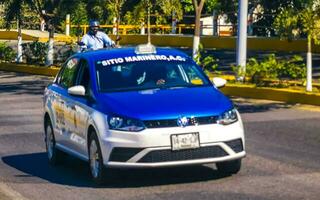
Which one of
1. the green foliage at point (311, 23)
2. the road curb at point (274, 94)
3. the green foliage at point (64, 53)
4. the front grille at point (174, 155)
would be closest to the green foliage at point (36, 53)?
the green foliage at point (64, 53)

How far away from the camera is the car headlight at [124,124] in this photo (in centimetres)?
980

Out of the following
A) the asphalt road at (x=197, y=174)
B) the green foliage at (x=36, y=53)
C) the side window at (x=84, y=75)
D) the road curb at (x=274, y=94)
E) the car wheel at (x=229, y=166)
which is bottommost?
the green foliage at (x=36, y=53)

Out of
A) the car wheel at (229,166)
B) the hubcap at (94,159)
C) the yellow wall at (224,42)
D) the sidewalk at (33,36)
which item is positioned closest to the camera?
the hubcap at (94,159)

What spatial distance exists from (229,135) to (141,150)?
3.24 feet

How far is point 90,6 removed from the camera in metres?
33.9

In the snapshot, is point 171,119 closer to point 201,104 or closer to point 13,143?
point 201,104

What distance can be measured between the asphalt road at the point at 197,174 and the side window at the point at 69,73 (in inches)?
44.2

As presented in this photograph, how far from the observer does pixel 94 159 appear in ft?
34.4

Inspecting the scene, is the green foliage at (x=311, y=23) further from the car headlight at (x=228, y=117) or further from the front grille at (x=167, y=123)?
the front grille at (x=167, y=123)

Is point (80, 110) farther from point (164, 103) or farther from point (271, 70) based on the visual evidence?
point (271, 70)

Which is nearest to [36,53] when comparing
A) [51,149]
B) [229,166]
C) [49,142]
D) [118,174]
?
[49,142]

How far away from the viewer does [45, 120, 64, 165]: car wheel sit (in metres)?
12.4

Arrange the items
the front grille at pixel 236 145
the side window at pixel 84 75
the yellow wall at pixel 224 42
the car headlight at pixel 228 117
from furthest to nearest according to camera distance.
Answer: the yellow wall at pixel 224 42 < the side window at pixel 84 75 < the front grille at pixel 236 145 < the car headlight at pixel 228 117

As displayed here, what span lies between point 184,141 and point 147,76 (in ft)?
5.14
